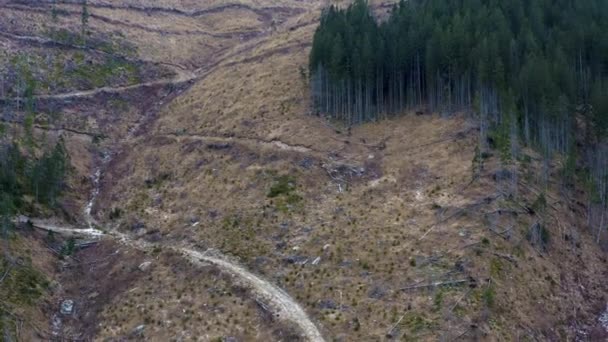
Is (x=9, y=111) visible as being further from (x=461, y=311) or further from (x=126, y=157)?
(x=461, y=311)

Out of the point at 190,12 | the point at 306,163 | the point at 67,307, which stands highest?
the point at 190,12

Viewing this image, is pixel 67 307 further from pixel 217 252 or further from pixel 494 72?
pixel 494 72

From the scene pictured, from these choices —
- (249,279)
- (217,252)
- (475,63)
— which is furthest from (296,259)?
(475,63)

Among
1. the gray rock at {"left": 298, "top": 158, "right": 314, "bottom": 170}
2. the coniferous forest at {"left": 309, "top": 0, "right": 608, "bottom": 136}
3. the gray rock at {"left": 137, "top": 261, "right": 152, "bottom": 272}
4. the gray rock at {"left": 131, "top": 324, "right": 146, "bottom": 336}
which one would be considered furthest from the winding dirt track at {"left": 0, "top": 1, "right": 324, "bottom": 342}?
→ the coniferous forest at {"left": 309, "top": 0, "right": 608, "bottom": 136}

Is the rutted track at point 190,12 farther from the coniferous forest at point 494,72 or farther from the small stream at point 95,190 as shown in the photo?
the coniferous forest at point 494,72

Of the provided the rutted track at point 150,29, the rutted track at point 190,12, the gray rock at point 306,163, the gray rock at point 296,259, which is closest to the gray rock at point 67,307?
the gray rock at point 296,259

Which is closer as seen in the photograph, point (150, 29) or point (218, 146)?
point (218, 146)

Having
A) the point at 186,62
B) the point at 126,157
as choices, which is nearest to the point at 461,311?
the point at 126,157
